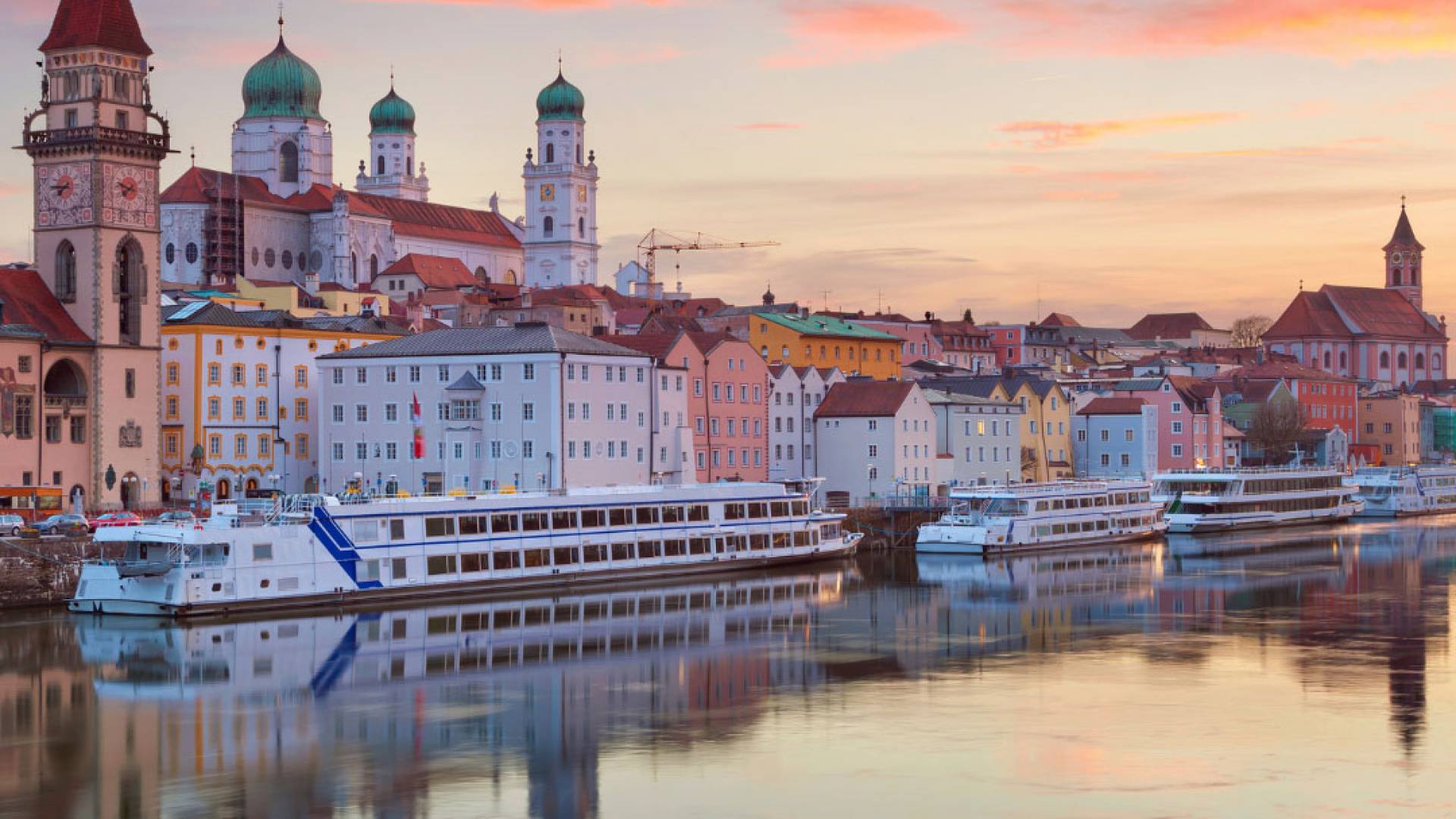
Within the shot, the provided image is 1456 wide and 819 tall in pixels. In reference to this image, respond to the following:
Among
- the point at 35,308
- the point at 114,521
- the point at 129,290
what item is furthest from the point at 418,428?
the point at 114,521

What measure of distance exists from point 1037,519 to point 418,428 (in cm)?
2874

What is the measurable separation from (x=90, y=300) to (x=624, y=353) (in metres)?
23.9

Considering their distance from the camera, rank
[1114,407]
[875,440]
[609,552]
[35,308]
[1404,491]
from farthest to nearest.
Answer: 1. [1404,491]
2. [1114,407]
3. [875,440]
4. [35,308]
5. [609,552]

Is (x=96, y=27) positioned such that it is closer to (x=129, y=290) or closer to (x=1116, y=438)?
(x=129, y=290)

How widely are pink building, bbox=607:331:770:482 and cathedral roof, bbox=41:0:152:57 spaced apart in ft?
90.1

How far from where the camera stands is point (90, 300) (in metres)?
82.6

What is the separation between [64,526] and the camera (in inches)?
2694

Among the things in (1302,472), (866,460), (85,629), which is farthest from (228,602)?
(1302,472)

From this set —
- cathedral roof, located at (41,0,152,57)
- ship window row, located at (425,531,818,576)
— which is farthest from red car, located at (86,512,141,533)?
cathedral roof, located at (41,0,152,57)

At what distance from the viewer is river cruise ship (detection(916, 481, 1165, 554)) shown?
91312 millimetres

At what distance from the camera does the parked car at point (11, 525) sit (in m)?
67.6

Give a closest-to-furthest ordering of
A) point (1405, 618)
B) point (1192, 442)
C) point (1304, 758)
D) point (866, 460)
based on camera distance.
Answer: point (1304, 758)
point (1405, 618)
point (866, 460)
point (1192, 442)

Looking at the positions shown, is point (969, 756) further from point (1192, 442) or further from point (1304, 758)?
point (1192, 442)

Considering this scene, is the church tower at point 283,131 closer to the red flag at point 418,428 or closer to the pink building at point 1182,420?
the pink building at point 1182,420
